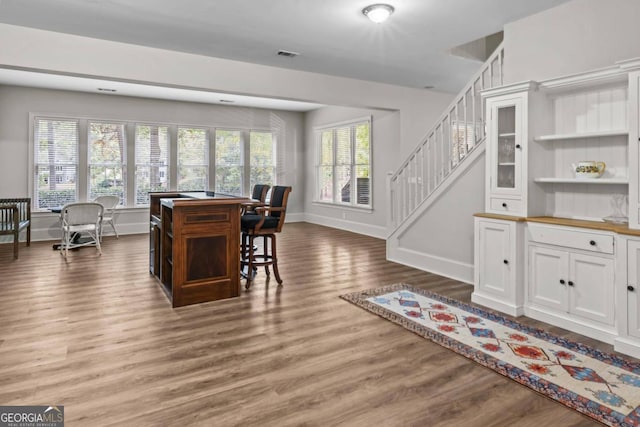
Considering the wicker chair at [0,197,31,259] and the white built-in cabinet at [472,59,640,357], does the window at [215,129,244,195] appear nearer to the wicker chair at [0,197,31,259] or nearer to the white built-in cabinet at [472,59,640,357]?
the wicker chair at [0,197,31,259]

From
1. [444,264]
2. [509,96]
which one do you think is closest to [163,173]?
[444,264]

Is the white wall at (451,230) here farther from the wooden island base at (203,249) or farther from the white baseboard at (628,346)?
the wooden island base at (203,249)

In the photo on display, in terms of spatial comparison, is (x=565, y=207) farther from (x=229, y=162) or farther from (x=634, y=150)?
(x=229, y=162)

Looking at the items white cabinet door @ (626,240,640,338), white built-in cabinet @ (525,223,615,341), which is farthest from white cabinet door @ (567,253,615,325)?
white cabinet door @ (626,240,640,338)

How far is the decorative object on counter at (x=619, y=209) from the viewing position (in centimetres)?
317

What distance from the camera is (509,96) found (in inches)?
144

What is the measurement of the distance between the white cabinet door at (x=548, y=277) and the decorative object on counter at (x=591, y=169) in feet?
2.21

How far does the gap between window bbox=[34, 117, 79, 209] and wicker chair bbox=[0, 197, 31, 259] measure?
649 mm

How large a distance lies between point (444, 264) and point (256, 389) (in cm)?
330

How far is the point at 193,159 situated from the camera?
9211 mm

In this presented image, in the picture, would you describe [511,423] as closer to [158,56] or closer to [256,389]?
[256,389]

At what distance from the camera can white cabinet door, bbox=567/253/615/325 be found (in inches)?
117

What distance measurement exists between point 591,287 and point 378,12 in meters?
2.97
